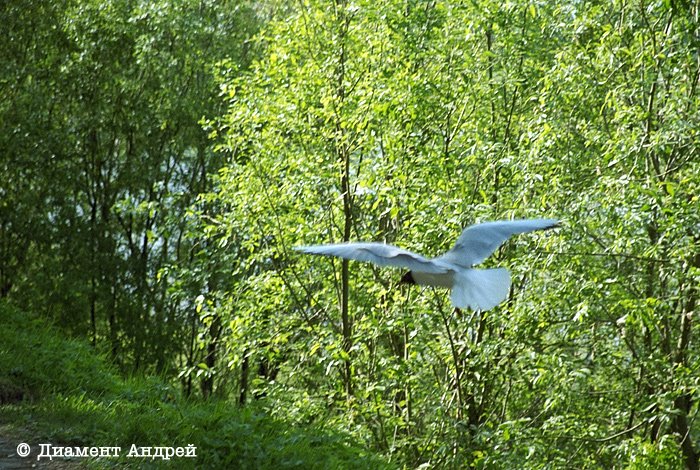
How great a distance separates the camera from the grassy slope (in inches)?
210

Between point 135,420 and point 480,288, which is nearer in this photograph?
point 480,288

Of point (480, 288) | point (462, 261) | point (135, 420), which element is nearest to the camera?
point (480, 288)

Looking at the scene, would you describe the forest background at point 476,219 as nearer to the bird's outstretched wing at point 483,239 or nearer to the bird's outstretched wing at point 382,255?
the bird's outstretched wing at point 483,239

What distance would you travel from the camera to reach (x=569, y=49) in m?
8.98

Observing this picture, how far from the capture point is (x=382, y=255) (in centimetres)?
476

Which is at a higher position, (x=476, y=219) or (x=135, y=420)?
(x=476, y=219)

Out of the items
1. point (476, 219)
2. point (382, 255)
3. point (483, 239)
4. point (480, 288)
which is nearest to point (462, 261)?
point (483, 239)

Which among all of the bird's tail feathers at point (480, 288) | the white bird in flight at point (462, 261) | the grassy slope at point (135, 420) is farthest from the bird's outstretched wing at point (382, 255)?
the grassy slope at point (135, 420)

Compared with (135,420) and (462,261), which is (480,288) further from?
(135,420)

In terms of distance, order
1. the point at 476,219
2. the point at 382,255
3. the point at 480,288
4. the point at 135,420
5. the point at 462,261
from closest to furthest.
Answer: the point at 382,255, the point at 480,288, the point at 462,261, the point at 135,420, the point at 476,219

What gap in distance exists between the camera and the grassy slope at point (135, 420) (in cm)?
533

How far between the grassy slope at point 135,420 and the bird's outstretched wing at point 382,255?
1.39 meters

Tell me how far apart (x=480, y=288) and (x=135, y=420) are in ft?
6.81

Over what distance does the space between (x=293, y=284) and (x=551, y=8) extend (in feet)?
12.5
